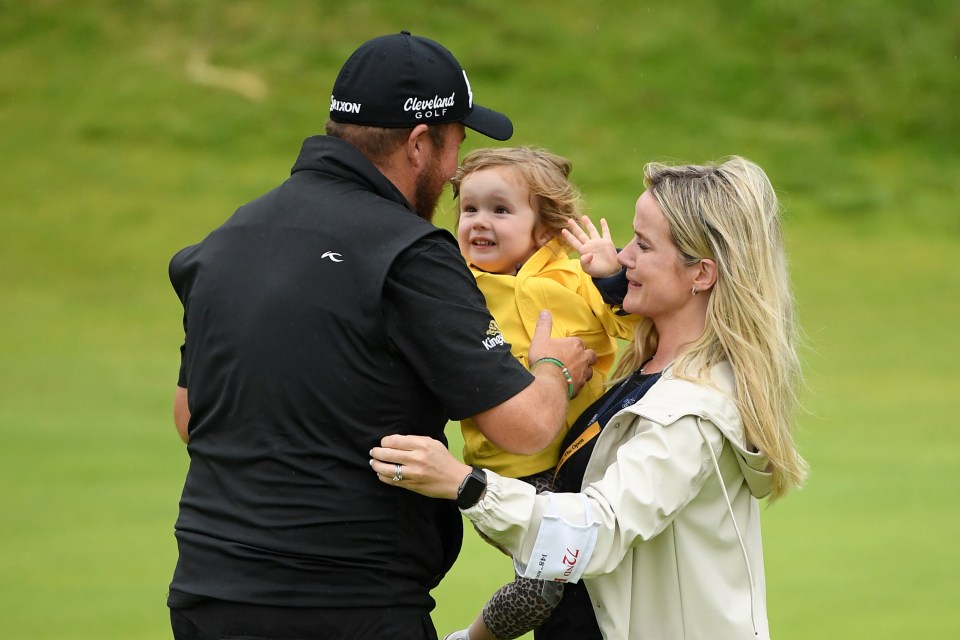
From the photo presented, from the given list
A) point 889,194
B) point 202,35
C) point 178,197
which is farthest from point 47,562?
point 202,35

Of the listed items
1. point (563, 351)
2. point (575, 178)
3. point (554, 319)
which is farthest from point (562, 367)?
point (575, 178)

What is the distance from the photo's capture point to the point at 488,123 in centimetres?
344

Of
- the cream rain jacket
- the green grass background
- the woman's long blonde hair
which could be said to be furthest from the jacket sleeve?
the green grass background

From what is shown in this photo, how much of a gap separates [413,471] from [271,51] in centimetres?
2058

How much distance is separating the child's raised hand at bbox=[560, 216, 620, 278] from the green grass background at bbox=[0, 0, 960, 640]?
12.7 ft

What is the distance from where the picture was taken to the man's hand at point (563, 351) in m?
3.35

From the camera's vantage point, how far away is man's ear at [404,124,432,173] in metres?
3.19

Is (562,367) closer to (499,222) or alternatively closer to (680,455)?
(680,455)

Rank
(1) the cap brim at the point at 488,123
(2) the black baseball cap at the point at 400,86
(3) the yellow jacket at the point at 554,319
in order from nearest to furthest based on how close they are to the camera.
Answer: (2) the black baseball cap at the point at 400,86
(1) the cap brim at the point at 488,123
(3) the yellow jacket at the point at 554,319

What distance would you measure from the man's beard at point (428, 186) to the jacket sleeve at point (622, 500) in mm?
708

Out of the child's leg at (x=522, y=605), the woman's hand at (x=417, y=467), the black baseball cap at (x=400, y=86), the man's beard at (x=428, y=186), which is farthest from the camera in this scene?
the child's leg at (x=522, y=605)

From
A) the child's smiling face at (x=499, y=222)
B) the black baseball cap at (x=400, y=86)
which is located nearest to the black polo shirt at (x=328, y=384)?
the black baseball cap at (x=400, y=86)

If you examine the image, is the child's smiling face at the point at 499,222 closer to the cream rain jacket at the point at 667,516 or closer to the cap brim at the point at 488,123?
the cap brim at the point at 488,123

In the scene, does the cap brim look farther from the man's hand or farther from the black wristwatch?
the black wristwatch
